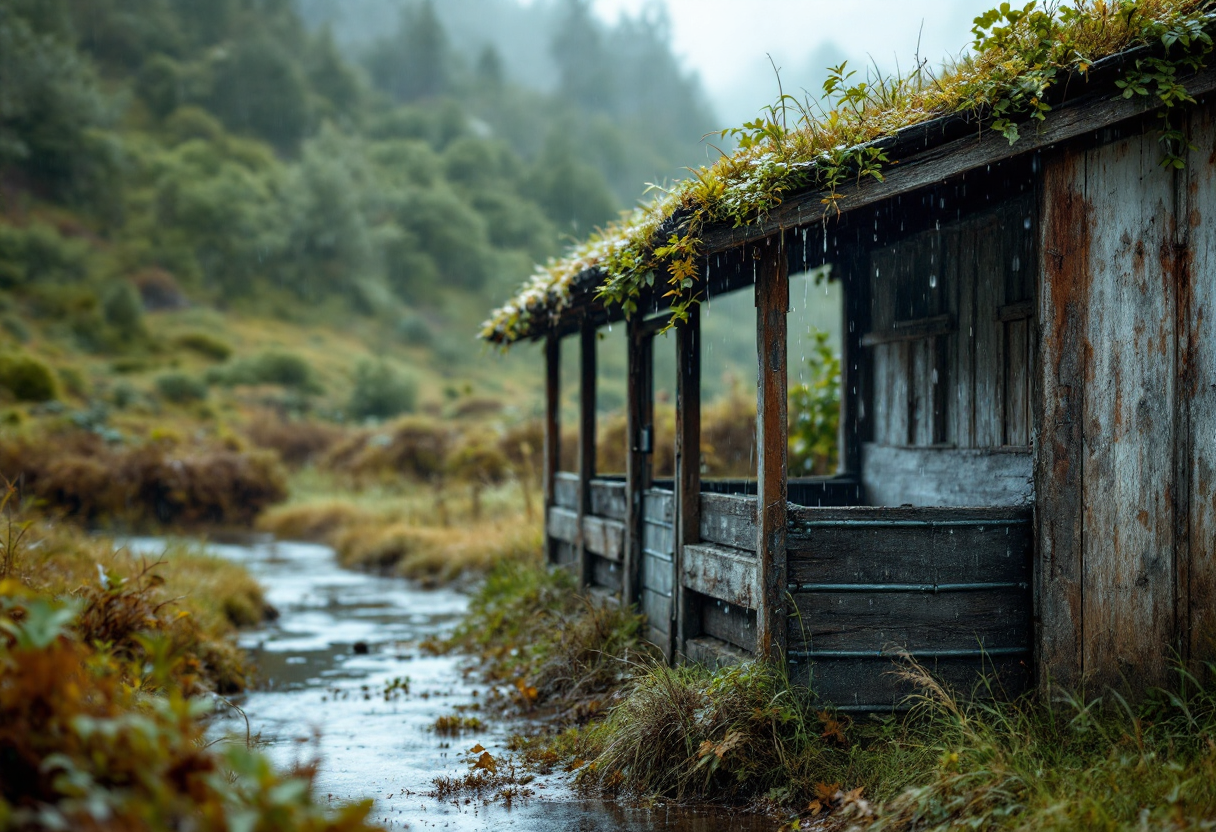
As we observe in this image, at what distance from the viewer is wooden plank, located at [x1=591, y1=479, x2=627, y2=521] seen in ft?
28.1

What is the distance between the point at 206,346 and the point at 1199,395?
42496 millimetres

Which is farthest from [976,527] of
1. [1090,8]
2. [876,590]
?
[1090,8]

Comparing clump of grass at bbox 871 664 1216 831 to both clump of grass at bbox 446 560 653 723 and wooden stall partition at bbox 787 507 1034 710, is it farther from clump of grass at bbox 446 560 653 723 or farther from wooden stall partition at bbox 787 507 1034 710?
clump of grass at bbox 446 560 653 723

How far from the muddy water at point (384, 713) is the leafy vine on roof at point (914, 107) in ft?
9.33

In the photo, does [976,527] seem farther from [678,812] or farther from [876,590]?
[678,812]

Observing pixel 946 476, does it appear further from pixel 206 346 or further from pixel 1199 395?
pixel 206 346

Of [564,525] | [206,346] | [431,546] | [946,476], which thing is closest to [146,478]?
[431,546]

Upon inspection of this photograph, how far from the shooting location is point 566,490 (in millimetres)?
10344

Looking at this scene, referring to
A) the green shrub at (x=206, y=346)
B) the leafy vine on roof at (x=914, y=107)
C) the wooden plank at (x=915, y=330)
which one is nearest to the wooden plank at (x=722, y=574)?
the leafy vine on roof at (x=914, y=107)

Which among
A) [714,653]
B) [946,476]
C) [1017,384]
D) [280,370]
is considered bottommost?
[714,653]

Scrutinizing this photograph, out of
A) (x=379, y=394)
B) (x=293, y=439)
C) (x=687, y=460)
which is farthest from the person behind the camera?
(x=379, y=394)

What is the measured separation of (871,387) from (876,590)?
3.18 m

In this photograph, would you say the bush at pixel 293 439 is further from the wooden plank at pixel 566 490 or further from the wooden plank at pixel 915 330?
the wooden plank at pixel 915 330

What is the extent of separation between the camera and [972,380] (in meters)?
6.67
